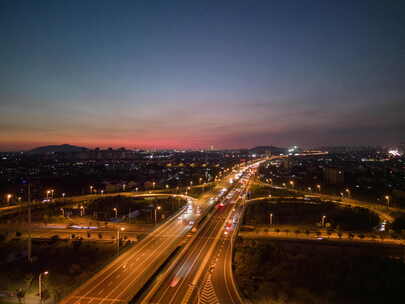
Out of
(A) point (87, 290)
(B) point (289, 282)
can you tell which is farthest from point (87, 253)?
(B) point (289, 282)

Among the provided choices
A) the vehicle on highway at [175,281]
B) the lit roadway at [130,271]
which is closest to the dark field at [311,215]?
the lit roadway at [130,271]

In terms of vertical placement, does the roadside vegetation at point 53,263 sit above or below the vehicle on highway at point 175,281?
below

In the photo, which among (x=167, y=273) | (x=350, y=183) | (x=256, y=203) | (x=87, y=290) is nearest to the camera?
(x=87, y=290)

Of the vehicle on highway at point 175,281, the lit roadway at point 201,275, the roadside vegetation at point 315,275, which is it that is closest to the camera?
the lit roadway at point 201,275

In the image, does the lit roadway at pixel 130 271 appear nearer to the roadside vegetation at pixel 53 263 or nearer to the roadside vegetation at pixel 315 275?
the roadside vegetation at pixel 53 263

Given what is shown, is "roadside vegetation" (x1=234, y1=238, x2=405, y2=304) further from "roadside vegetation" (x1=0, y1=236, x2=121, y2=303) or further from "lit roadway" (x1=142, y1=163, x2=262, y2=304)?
"roadside vegetation" (x1=0, y1=236, x2=121, y2=303)

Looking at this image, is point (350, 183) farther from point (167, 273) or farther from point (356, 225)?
point (167, 273)
